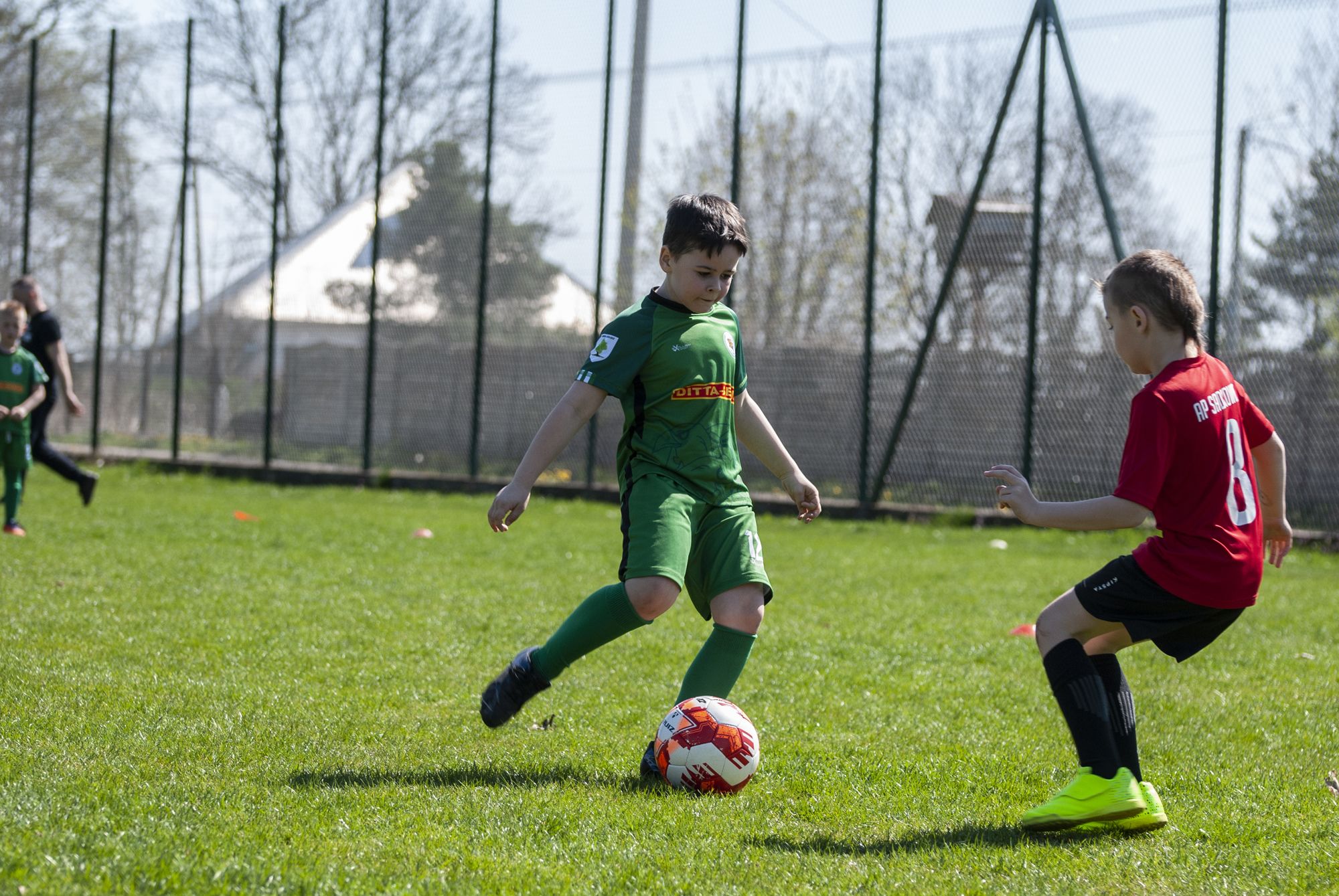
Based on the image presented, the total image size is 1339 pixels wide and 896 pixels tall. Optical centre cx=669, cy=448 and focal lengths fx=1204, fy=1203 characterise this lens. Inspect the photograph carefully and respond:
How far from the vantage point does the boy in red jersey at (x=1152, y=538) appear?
110 inches

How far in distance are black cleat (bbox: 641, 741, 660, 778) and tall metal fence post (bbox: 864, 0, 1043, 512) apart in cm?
872

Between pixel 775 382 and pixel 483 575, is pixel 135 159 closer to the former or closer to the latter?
pixel 775 382

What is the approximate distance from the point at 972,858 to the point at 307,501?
10.5 meters

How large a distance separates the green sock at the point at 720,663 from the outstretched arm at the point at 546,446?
0.68 meters

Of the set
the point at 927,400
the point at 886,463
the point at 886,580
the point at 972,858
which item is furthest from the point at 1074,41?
the point at 972,858

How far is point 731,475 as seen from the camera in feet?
11.7

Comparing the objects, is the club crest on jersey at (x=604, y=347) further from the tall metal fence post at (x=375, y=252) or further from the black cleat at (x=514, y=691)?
the tall metal fence post at (x=375, y=252)

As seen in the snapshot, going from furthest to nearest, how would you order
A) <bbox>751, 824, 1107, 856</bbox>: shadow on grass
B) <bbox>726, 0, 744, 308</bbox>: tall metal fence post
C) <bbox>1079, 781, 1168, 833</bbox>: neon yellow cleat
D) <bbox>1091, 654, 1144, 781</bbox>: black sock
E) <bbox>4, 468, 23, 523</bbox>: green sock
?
1. <bbox>726, 0, 744, 308</bbox>: tall metal fence post
2. <bbox>4, 468, 23, 523</bbox>: green sock
3. <bbox>1091, 654, 1144, 781</bbox>: black sock
4. <bbox>1079, 781, 1168, 833</bbox>: neon yellow cleat
5. <bbox>751, 824, 1107, 856</bbox>: shadow on grass

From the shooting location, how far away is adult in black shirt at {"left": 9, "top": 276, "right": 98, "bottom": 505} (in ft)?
31.3

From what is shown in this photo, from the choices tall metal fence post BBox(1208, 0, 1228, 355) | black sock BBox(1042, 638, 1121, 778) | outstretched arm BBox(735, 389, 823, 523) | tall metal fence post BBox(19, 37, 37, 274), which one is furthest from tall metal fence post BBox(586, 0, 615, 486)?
black sock BBox(1042, 638, 1121, 778)

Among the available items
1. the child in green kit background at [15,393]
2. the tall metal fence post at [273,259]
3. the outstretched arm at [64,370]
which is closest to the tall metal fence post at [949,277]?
the outstretched arm at [64,370]

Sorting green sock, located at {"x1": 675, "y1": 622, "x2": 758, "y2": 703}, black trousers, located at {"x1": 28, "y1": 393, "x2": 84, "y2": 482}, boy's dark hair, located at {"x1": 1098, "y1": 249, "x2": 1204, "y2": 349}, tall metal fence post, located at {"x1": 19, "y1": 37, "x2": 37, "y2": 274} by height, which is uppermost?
tall metal fence post, located at {"x1": 19, "y1": 37, "x2": 37, "y2": 274}

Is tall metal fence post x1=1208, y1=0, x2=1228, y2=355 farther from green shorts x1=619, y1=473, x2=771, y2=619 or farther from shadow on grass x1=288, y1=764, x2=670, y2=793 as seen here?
shadow on grass x1=288, y1=764, x2=670, y2=793

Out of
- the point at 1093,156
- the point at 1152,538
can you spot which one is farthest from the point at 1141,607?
the point at 1093,156
